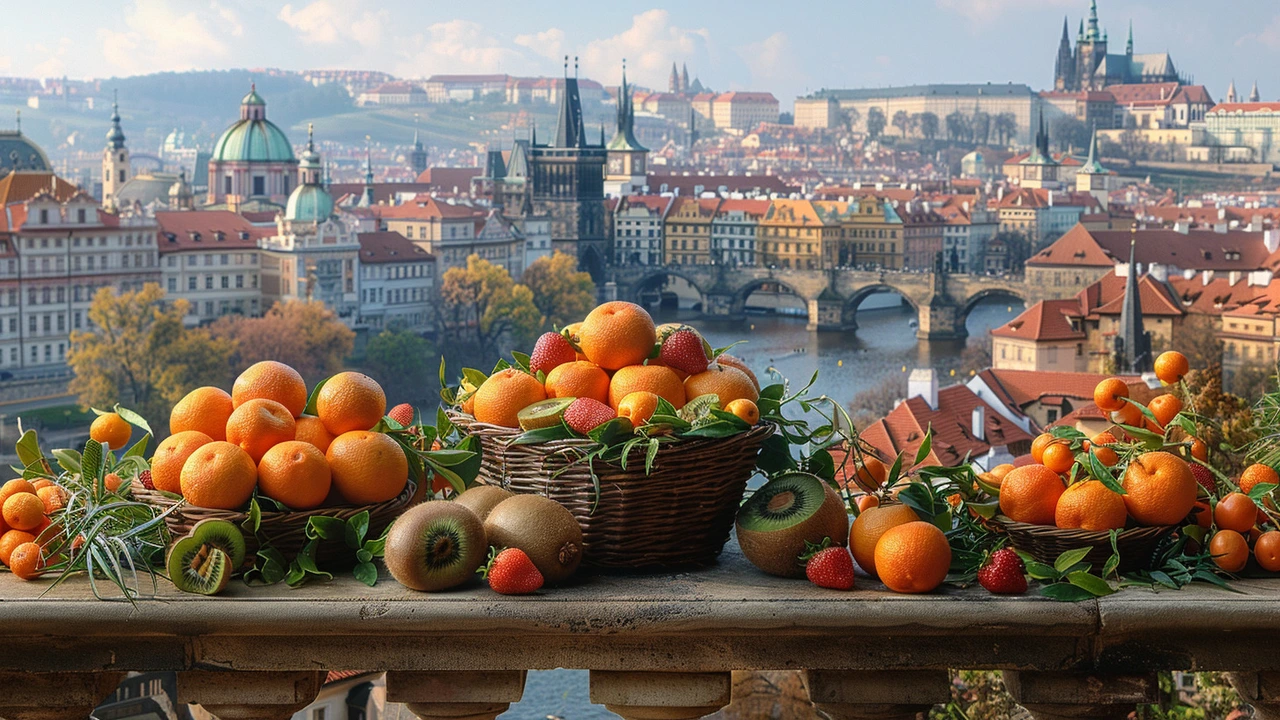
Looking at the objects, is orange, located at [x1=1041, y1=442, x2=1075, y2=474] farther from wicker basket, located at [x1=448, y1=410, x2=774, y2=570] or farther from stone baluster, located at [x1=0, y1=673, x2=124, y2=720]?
stone baluster, located at [x1=0, y1=673, x2=124, y2=720]

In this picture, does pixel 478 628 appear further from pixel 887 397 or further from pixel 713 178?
pixel 713 178

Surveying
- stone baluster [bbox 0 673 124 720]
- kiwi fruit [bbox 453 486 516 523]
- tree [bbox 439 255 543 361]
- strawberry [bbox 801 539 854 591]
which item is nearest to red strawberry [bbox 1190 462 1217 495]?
strawberry [bbox 801 539 854 591]

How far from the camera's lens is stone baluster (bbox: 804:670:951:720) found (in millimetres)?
1347

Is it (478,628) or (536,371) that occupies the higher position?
(536,371)

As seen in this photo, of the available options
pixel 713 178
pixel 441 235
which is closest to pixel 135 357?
pixel 441 235

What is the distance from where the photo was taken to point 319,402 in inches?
60.6

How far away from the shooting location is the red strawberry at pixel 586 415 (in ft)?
4.77

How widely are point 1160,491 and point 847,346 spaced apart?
100 feet

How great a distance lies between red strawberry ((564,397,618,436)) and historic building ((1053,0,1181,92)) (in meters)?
76.0

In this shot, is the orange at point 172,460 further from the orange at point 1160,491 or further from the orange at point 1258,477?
the orange at point 1258,477

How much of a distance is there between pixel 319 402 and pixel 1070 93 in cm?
7402

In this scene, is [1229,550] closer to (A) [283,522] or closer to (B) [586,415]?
(B) [586,415]

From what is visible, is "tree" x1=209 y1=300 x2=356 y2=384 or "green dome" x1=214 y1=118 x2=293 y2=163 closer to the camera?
"tree" x1=209 y1=300 x2=356 y2=384

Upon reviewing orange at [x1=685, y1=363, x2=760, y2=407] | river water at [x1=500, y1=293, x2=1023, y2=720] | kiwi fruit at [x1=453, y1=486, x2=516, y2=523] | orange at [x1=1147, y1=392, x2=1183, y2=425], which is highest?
orange at [x1=685, y1=363, x2=760, y2=407]
